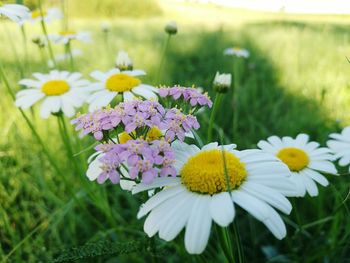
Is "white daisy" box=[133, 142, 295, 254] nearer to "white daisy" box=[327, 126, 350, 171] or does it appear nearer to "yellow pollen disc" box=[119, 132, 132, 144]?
"yellow pollen disc" box=[119, 132, 132, 144]

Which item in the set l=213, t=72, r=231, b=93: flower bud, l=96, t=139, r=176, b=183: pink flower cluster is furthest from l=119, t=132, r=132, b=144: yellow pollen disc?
l=213, t=72, r=231, b=93: flower bud

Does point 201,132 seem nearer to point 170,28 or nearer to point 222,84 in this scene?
point 170,28

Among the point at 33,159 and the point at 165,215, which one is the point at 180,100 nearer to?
the point at 165,215

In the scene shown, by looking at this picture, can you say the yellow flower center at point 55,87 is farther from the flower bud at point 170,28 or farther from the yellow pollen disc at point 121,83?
the flower bud at point 170,28

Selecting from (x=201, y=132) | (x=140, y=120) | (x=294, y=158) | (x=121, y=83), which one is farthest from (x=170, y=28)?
(x=140, y=120)

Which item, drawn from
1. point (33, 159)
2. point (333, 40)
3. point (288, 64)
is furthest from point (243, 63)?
point (33, 159)

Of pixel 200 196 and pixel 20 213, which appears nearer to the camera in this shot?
pixel 200 196
